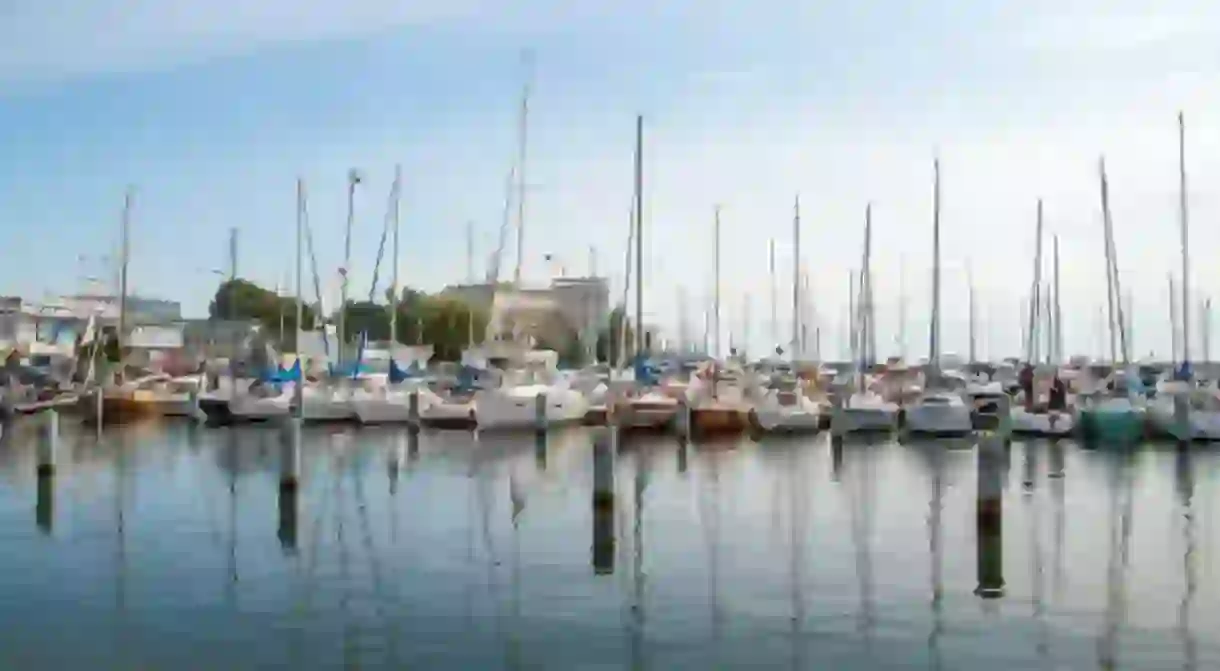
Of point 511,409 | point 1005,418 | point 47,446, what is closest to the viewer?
point 47,446

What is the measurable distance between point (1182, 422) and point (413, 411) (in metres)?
29.7

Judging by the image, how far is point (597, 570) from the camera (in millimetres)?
25531

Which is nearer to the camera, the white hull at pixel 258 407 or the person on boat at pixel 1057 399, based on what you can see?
the person on boat at pixel 1057 399

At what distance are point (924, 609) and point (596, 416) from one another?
145 feet

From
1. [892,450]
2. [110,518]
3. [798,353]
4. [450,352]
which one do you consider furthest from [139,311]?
[110,518]

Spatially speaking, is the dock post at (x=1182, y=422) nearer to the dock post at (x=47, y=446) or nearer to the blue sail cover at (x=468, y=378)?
the blue sail cover at (x=468, y=378)

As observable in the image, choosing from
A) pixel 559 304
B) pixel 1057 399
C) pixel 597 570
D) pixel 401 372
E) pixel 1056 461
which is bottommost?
pixel 597 570

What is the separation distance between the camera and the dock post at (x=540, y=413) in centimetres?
5847

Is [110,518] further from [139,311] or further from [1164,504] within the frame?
[139,311]

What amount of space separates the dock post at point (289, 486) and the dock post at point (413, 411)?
1141 inches

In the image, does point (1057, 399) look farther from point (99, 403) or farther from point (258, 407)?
point (99, 403)

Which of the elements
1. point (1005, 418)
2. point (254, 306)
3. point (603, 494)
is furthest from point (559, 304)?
point (603, 494)

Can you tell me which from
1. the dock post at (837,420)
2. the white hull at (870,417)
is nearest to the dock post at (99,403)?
the dock post at (837,420)

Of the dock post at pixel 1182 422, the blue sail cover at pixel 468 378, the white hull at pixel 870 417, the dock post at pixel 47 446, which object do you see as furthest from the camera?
the blue sail cover at pixel 468 378
